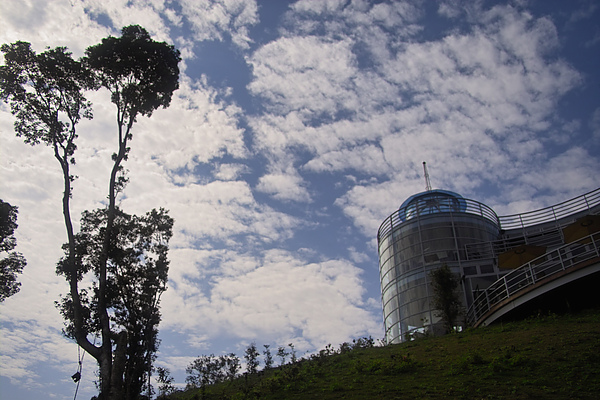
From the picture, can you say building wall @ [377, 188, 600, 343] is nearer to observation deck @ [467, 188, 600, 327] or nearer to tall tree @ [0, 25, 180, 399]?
observation deck @ [467, 188, 600, 327]

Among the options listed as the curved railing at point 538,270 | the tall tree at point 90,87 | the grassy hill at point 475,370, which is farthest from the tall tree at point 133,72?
the curved railing at point 538,270

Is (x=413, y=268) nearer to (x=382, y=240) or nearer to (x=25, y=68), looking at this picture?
(x=382, y=240)

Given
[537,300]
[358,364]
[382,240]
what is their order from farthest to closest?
[382,240] → [537,300] → [358,364]

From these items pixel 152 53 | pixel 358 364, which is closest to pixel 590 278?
pixel 358 364

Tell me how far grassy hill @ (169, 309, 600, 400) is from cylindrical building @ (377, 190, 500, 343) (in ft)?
34.9

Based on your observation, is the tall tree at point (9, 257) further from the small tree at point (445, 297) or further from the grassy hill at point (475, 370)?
the small tree at point (445, 297)

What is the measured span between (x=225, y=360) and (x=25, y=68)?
18599 millimetres

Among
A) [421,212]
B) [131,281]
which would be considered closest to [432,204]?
[421,212]

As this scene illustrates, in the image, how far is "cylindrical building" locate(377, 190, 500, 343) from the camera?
32.1 m

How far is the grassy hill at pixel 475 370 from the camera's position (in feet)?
42.9

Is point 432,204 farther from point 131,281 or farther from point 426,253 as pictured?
point 131,281

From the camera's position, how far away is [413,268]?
3422cm

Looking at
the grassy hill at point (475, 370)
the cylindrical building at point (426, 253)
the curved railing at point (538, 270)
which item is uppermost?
the cylindrical building at point (426, 253)

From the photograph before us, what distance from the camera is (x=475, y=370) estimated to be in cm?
1505
